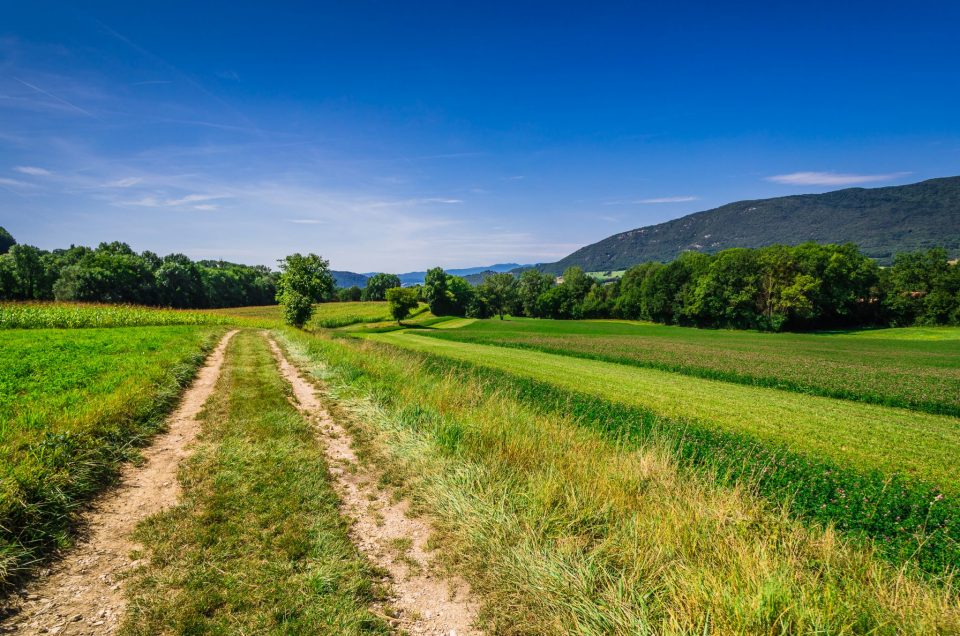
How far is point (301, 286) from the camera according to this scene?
1535 inches

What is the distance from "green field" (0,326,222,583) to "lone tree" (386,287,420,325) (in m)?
53.8

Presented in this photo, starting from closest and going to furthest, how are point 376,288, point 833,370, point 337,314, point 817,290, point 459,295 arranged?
1. point 833,370
2. point 817,290
3. point 337,314
4. point 459,295
5. point 376,288

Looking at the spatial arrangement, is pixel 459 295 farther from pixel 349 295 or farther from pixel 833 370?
pixel 833 370

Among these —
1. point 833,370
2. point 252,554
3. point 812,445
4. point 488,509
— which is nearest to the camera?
point 252,554

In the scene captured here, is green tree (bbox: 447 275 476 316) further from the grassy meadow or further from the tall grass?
the tall grass

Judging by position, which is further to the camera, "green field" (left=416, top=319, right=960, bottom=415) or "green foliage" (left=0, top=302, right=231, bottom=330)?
"green foliage" (left=0, top=302, right=231, bottom=330)

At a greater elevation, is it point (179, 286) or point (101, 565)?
point (179, 286)

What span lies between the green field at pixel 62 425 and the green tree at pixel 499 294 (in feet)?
307

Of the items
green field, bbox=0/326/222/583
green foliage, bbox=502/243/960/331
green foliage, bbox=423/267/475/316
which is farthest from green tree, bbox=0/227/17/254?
green foliage, bbox=502/243/960/331

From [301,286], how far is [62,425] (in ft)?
117

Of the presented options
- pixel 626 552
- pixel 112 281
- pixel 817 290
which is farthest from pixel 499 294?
pixel 626 552

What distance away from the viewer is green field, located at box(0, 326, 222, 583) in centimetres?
418

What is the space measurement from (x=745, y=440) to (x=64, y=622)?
12.7 m

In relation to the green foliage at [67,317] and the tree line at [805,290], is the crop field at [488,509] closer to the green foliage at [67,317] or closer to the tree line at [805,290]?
the green foliage at [67,317]
